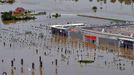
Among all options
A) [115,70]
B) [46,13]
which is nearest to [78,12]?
[46,13]

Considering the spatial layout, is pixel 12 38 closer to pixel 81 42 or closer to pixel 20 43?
pixel 20 43

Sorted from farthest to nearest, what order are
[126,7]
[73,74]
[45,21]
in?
[126,7]
[45,21]
[73,74]

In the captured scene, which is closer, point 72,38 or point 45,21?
point 72,38

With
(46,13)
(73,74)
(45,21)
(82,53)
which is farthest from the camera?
(46,13)

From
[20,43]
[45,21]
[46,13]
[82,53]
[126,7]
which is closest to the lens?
[82,53]

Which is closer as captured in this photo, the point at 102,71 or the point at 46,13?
the point at 102,71

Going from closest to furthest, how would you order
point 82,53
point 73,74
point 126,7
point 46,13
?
point 73,74, point 82,53, point 46,13, point 126,7

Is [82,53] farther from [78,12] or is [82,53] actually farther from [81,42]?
[78,12]

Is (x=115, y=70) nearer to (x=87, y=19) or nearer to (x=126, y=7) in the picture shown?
(x=87, y=19)

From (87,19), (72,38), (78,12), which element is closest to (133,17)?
(87,19)
